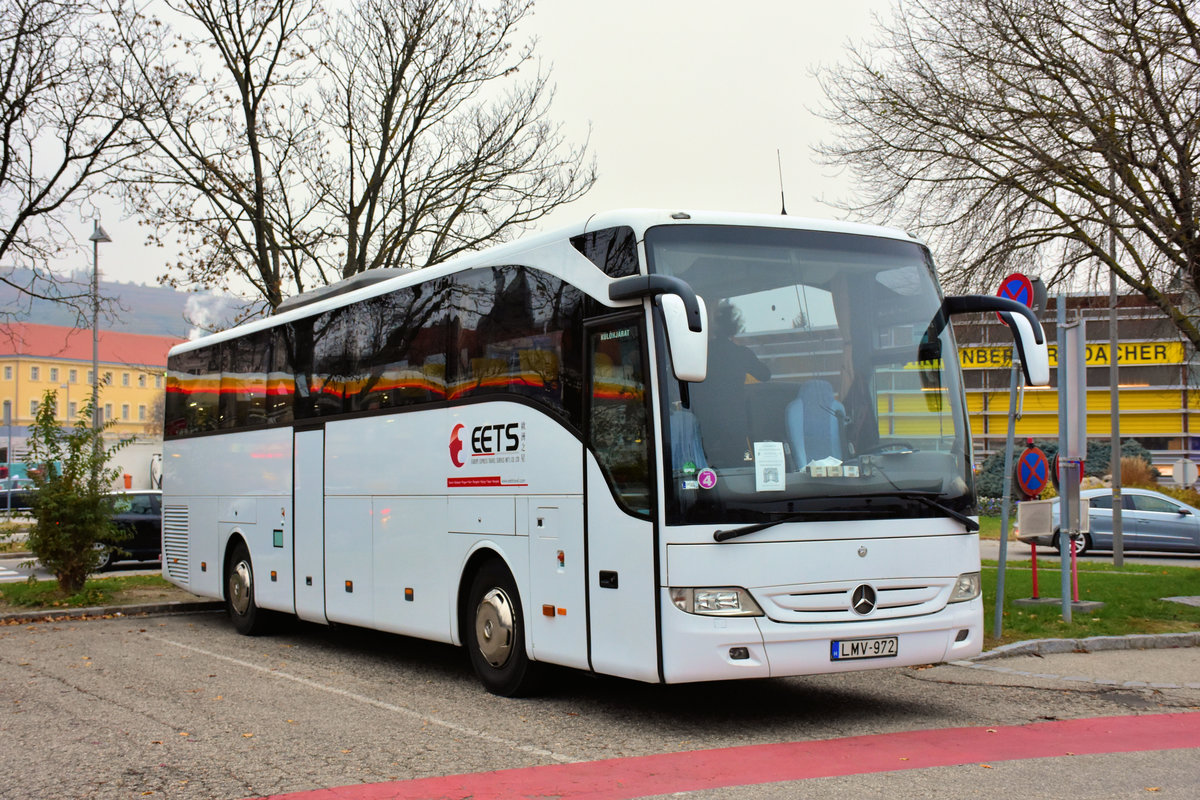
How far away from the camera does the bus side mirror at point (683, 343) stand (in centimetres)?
721

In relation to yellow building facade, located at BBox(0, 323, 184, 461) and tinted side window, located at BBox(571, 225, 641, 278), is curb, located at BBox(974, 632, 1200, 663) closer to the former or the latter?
tinted side window, located at BBox(571, 225, 641, 278)

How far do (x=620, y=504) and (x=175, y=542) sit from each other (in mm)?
10470

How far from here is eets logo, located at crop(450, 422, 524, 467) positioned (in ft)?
31.1

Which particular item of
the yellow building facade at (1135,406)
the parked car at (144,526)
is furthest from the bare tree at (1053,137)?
the yellow building facade at (1135,406)

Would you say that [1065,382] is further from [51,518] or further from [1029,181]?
[51,518]

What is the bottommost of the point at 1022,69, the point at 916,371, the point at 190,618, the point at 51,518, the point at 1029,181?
the point at 190,618

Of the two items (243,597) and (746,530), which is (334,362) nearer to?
(243,597)

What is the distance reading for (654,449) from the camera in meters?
7.91

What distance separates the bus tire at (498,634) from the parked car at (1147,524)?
21113 mm

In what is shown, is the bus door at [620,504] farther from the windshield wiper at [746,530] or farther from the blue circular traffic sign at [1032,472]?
the blue circular traffic sign at [1032,472]

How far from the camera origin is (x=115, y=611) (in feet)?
54.4

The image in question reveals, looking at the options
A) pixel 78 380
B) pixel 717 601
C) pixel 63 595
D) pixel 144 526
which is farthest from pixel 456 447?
pixel 78 380

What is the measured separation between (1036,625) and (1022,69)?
7.46m

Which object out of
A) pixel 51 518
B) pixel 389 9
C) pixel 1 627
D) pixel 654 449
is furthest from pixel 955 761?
pixel 389 9
